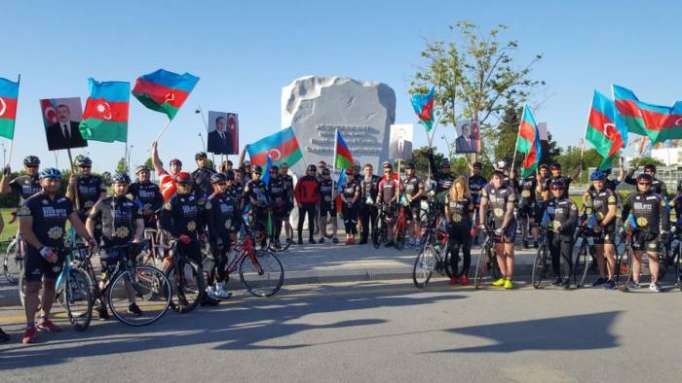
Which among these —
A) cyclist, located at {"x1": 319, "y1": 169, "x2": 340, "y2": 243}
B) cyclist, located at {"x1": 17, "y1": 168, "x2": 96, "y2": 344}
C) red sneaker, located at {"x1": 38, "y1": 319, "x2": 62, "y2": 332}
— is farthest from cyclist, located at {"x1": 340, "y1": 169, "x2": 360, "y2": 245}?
red sneaker, located at {"x1": 38, "y1": 319, "x2": 62, "y2": 332}

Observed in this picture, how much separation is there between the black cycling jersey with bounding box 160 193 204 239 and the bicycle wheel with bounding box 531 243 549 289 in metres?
5.44

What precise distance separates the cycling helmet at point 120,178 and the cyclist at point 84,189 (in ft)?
5.28

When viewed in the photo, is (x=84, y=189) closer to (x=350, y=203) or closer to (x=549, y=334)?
(x=350, y=203)

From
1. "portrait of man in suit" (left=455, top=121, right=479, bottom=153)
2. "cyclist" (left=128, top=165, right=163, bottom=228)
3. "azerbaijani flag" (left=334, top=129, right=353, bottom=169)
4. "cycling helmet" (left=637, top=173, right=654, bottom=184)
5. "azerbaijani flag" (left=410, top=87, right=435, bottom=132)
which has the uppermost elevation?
"azerbaijani flag" (left=410, top=87, right=435, bottom=132)

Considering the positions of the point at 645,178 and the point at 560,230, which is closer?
the point at 645,178

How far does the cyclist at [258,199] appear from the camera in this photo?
36.6 feet

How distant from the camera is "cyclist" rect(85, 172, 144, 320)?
21.7 ft

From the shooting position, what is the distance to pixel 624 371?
469cm

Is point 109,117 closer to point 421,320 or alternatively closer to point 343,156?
point 343,156

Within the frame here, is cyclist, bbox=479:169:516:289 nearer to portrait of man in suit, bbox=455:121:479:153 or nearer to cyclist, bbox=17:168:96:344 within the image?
portrait of man in suit, bbox=455:121:479:153

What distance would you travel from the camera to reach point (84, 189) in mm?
8430

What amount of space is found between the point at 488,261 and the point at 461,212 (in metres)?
1.24

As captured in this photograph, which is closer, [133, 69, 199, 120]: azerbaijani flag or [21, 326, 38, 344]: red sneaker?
[21, 326, 38, 344]: red sneaker

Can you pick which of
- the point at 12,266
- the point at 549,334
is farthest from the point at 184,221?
the point at 549,334
